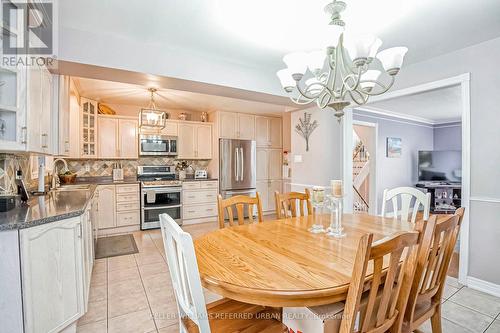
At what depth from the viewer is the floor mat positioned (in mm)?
3336

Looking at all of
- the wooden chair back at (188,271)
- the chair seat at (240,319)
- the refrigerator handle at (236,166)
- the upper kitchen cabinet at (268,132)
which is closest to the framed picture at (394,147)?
the upper kitchen cabinet at (268,132)

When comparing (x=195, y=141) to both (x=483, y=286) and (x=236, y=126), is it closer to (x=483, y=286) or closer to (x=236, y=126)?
(x=236, y=126)

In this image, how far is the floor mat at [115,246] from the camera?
10.9 ft

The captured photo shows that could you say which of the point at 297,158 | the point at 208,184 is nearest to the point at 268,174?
the point at 208,184

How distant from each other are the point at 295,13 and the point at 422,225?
165 cm

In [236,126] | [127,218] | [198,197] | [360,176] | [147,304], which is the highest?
[236,126]

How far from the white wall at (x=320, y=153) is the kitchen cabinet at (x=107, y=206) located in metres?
3.14

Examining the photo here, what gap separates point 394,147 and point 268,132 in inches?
112

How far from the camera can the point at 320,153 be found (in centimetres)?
380

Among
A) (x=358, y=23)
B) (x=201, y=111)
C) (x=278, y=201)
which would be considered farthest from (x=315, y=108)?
(x=201, y=111)

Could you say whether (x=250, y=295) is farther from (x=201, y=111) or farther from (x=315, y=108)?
(x=201, y=111)

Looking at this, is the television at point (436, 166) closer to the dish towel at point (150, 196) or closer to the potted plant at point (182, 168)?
the potted plant at point (182, 168)

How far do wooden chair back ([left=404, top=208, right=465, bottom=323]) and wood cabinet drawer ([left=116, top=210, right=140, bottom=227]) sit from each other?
4.27 meters

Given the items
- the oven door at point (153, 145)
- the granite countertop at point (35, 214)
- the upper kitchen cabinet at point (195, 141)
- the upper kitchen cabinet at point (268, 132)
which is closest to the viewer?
the granite countertop at point (35, 214)
